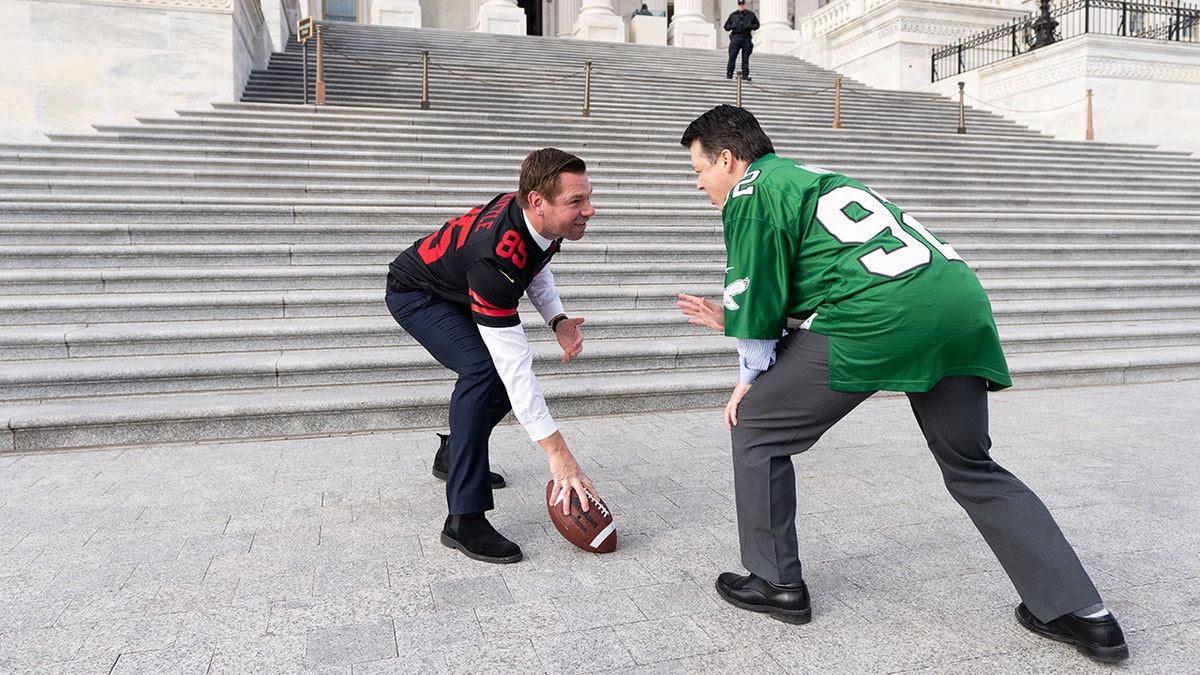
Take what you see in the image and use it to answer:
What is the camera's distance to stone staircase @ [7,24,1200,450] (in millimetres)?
6102

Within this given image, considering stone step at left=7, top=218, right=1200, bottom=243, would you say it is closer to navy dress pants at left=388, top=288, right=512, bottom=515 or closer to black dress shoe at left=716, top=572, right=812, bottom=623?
navy dress pants at left=388, top=288, right=512, bottom=515

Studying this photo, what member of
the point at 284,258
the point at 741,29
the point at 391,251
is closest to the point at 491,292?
the point at 391,251

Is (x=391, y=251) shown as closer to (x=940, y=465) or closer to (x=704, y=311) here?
(x=704, y=311)

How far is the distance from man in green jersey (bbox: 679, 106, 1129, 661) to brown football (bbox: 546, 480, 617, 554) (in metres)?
0.84

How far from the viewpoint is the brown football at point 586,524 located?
351 cm

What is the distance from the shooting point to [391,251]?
316 inches

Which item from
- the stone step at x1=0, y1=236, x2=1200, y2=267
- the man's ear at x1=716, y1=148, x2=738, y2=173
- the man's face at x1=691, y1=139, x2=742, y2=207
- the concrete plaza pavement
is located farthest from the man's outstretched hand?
the stone step at x1=0, y1=236, x2=1200, y2=267

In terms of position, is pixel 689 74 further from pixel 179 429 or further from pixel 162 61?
pixel 179 429

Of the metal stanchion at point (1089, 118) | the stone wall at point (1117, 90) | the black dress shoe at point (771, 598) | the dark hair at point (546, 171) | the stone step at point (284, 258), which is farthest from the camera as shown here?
the stone wall at point (1117, 90)

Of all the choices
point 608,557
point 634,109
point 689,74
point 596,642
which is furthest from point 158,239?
point 689,74

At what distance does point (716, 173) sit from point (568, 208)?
667mm

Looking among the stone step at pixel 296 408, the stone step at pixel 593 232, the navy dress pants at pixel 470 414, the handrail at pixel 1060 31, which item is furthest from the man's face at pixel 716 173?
the handrail at pixel 1060 31

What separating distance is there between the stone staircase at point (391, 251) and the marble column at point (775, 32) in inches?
514

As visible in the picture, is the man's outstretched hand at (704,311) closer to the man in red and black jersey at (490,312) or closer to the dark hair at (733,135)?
the dark hair at (733,135)
